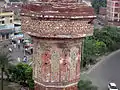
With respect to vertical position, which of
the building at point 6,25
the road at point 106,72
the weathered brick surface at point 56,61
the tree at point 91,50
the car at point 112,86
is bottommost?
the road at point 106,72

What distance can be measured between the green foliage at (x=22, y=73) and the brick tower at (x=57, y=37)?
20.4 metres

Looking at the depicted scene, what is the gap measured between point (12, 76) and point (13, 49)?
588 inches

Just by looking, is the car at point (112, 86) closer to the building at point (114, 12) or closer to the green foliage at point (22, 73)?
the green foliage at point (22, 73)

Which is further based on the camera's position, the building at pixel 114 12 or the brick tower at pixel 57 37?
the building at pixel 114 12

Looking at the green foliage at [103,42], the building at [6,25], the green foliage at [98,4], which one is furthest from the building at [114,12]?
the building at [6,25]

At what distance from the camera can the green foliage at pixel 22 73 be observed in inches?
1024

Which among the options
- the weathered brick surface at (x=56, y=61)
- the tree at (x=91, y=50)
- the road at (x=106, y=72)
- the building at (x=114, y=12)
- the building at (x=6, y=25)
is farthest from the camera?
the building at (x=114, y=12)

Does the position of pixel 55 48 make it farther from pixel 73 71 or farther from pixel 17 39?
pixel 17 39

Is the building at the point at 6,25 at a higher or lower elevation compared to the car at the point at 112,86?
higher

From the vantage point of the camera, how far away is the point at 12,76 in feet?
91.4

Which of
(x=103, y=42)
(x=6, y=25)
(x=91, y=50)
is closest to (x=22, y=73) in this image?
(x=91, y=50)

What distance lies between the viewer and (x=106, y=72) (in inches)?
1334

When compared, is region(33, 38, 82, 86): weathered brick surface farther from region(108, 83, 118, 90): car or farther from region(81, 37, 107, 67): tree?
region(81, 37, 107, 67): tree

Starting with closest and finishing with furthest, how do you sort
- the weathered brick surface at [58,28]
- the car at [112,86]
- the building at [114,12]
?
the weathered brick surface at [58,28] < the car at [112,86] < the building at [114,12]
